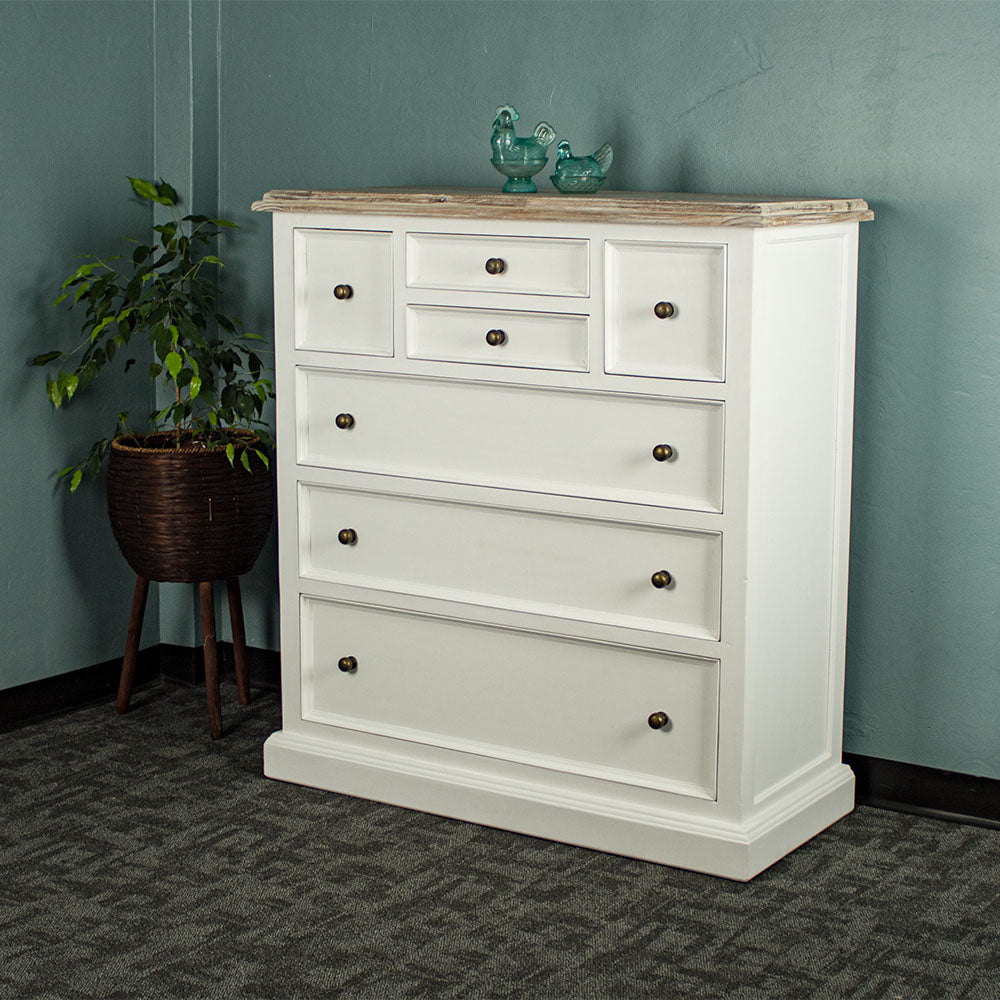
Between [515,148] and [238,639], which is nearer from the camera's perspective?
[515,148]

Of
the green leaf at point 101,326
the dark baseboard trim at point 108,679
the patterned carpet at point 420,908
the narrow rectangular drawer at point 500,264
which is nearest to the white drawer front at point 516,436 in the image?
the narrow rectangular drawer at point 500,264

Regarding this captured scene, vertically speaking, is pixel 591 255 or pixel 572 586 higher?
pixel 591 255

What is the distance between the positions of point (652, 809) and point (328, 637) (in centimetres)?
75

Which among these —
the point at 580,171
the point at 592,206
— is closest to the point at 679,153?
the point at 580,171

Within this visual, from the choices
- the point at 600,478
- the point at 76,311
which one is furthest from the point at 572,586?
the point at 76,311

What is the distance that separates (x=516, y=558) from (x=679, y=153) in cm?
88

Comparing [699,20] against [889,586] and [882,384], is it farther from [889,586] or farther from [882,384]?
[889,586]

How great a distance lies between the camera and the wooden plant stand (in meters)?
3.31

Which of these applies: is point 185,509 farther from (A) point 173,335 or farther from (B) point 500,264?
(B) point 500,264

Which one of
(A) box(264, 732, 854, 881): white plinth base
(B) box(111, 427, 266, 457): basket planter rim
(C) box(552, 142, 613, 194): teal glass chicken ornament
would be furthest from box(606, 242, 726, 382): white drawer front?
(B) box(111, 427, 266, 457): basket planter rim

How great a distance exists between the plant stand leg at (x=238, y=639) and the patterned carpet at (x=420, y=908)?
436 millimetres

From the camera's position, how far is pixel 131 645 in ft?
11.3

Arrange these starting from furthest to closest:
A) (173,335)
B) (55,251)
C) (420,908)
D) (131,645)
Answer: (131,645)
(55,251)
(173,335)
(420,908)

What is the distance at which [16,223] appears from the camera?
3.25 m
